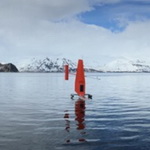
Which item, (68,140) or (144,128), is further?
(144,128)

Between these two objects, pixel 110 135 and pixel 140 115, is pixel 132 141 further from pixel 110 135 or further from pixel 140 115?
pixel 140 115

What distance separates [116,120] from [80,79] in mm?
20748

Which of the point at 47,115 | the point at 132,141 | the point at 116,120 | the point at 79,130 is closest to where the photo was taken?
the point at 132,141

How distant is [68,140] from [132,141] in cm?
373

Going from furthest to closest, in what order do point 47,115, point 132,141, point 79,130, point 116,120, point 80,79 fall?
point 80,79
point 47,115
point 116,120
point 79,130
point 132,141

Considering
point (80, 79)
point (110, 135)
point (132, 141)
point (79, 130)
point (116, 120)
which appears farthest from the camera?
point (80, 79)

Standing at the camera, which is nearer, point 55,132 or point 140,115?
point 55,132

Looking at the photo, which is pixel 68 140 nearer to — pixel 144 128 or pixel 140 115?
pixel 144 128

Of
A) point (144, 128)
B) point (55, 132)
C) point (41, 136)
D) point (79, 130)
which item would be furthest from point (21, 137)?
point (144, 128)

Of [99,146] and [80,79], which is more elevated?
[80,79]

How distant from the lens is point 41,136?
19.1 m

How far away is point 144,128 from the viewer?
22.1 metres

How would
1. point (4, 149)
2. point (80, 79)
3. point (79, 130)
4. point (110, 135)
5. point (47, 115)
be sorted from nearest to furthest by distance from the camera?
point (4, 149), point (110, 135), point (79, 130), point (47, 115), point (80, 79)

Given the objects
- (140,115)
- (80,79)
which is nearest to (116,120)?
(140,115)
